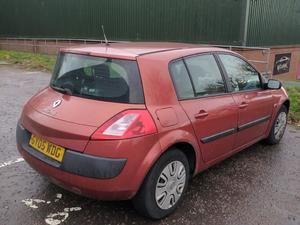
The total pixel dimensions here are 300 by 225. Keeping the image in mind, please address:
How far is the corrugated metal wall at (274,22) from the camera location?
41.4 ft

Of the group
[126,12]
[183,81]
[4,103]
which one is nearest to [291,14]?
[126,12]

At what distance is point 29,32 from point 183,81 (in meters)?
19.5

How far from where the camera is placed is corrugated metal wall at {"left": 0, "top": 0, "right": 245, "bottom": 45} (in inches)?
497

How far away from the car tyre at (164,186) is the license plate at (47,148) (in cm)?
75

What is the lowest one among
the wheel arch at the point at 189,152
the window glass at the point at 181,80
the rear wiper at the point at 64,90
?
the wheel arch at the point at 189,152

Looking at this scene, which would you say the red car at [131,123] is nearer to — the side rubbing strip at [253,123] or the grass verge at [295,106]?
the side rubbing strip at [253,123]

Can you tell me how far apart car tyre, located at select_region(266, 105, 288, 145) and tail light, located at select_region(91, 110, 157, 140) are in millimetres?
2811

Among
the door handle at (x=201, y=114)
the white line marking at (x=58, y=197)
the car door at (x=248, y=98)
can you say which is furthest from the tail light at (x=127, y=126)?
the car door at (x=248, y=98)

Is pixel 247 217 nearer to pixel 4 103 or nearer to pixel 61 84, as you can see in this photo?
pixel 61 84

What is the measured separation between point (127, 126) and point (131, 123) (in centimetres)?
4

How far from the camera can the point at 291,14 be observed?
49.5 feet

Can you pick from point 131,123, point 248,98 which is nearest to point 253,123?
point 248,98

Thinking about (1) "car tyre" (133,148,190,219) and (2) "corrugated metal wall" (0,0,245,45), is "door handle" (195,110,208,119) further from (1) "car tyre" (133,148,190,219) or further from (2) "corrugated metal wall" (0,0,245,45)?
(2) "corrugated metal wall" (0,0,245,45)

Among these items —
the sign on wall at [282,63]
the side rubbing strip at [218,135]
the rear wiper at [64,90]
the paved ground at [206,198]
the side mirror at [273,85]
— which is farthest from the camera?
the sign on wall at [282,63]
